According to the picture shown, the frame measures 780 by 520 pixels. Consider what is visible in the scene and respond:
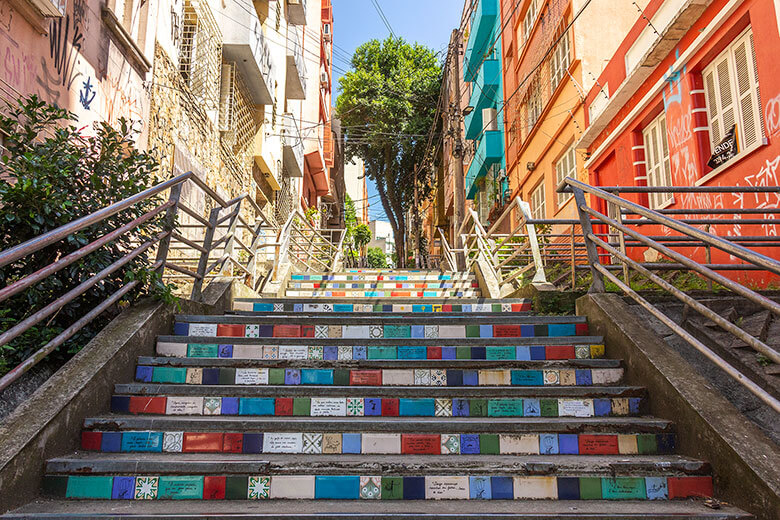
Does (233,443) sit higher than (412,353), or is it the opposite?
(412,353)

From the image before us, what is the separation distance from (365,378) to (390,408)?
41 cm

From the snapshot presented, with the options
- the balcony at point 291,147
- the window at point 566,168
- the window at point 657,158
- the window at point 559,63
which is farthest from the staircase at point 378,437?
the balcony at point 291,147

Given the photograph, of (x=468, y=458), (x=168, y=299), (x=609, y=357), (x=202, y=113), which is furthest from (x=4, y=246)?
(x=202, y=113)

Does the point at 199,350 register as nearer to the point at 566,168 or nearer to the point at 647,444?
the point at 647,444

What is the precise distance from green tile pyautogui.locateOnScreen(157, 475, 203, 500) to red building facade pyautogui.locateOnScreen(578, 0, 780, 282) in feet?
19.6

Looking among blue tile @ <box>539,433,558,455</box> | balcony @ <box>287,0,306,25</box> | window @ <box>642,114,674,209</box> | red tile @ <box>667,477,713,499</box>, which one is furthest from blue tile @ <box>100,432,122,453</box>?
balcony @ <box>287,0,306,25</box>

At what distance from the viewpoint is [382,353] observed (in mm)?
4215

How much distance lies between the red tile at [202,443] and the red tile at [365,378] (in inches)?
40.4

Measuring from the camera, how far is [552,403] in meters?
3.54

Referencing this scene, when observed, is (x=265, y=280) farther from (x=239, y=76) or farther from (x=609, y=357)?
(x=239, y=76)

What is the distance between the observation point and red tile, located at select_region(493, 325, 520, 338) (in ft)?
15.2

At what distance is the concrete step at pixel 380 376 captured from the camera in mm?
3857

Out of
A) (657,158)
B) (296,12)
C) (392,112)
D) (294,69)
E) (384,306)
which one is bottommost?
(384,306)

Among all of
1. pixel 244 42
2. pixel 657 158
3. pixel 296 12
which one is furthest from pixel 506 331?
pixel 296 12
